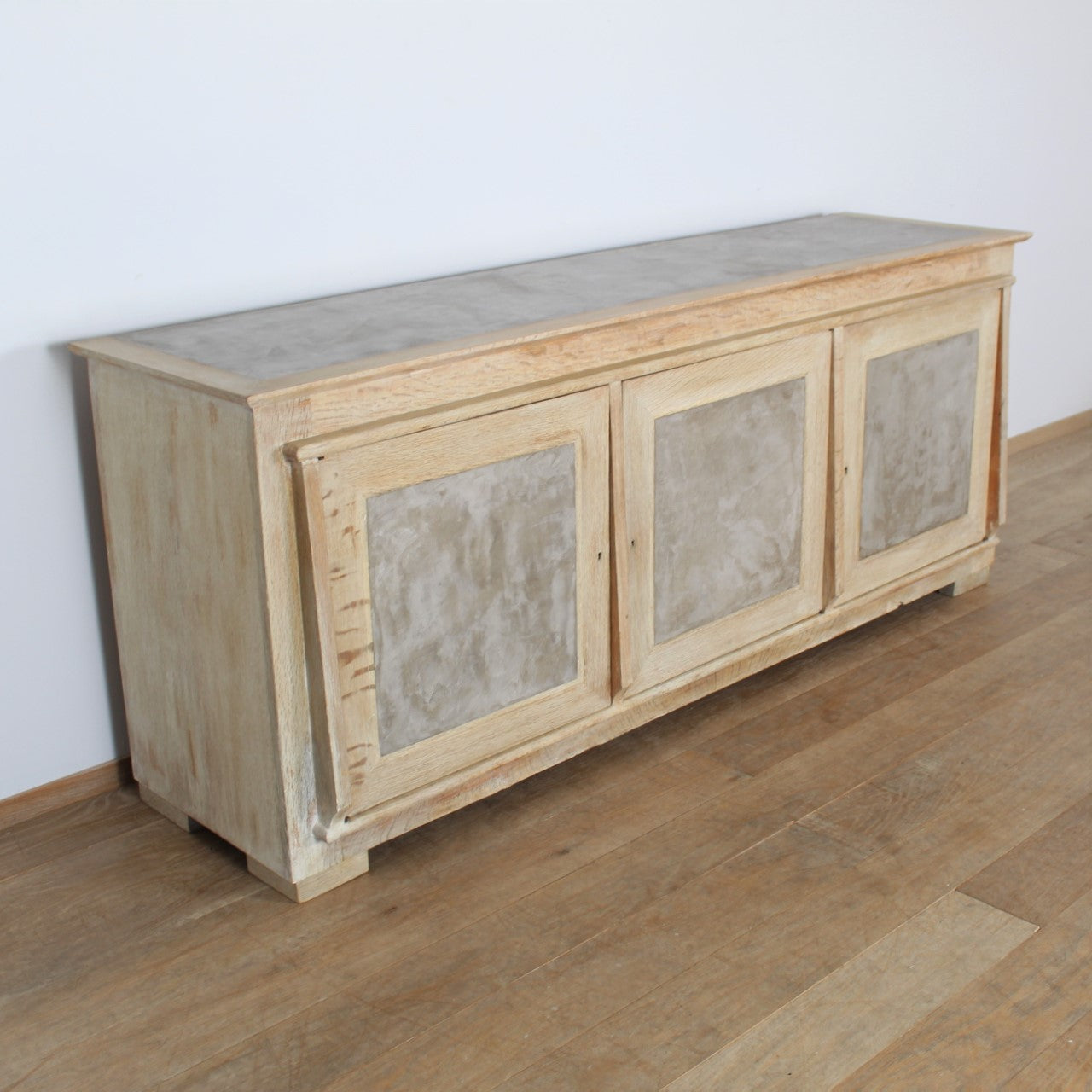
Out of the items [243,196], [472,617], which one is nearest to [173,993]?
[472,617]

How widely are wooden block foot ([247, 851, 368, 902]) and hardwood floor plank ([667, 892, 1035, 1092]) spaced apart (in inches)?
25.1

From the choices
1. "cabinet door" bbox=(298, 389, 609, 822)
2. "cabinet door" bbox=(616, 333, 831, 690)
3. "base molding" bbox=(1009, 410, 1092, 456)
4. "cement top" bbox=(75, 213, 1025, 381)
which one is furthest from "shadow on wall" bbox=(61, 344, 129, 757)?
"base molding" bbox=(1009, 410, 1092, 456)

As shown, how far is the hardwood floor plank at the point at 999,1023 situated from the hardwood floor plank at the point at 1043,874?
7cm

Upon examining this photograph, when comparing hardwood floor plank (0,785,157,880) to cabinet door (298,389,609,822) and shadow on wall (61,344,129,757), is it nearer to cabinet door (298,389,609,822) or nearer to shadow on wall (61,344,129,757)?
shadow on wall (61,344,129,757)

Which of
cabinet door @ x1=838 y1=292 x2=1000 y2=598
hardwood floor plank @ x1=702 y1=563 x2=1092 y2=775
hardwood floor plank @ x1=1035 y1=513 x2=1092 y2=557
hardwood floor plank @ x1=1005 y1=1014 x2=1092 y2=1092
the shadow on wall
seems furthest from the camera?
hardwood floor plank @ x1=1035 y1=513 x2=1092 y2=557

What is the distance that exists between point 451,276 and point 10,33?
871 mm

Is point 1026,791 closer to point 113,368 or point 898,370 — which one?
point 898,370

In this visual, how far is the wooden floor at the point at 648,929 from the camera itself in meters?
1.75

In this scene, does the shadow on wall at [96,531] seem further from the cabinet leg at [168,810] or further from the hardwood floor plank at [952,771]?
the hardwood floor plank at [952,771]

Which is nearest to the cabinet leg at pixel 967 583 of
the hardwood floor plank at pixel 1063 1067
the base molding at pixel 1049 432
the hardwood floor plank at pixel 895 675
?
the hardwood floor plank at pixel 895 675

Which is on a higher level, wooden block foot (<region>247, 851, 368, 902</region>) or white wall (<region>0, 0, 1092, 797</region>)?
white wall (<region>0, 0, 1092, 797</region>)

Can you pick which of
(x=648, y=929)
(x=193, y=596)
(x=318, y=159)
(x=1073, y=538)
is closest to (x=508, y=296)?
(x=318, y=159)

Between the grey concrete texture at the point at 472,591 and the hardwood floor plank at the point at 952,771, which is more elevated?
the grey concrete texture at the point at 472,591

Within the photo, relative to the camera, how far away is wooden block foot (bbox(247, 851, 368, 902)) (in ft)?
6.82
